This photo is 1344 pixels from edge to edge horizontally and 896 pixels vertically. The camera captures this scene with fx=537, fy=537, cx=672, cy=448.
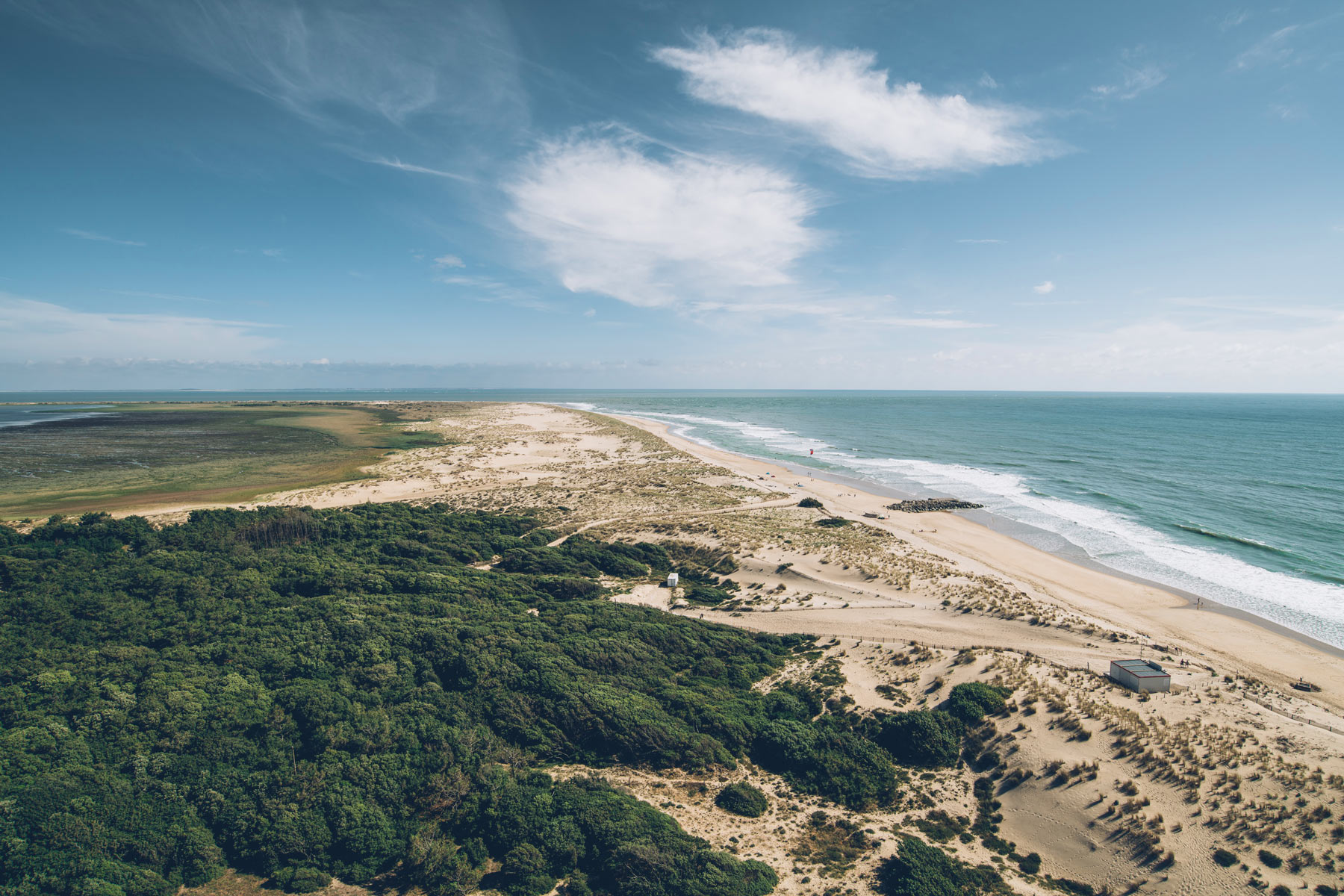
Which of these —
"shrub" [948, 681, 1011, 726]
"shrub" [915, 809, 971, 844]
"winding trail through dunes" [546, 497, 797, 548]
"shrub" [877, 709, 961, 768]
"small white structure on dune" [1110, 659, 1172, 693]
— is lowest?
"shrub" [915, 809, 971, 844]

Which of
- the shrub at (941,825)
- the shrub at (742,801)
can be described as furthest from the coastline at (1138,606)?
the shrub at (941,825)

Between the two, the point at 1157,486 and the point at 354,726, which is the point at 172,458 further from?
the point at 1157,486

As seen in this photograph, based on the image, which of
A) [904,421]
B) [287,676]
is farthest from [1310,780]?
[904,421]

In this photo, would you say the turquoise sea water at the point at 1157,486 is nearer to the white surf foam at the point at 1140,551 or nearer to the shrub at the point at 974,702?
the white surf foam at the point at 1140,551

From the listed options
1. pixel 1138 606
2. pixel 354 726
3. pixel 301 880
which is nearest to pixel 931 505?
pixel 1138 606

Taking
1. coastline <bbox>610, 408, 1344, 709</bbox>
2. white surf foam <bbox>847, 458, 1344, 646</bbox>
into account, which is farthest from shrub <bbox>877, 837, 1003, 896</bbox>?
white surf foam <bbox>847, 458, 1344, 646</bbox>

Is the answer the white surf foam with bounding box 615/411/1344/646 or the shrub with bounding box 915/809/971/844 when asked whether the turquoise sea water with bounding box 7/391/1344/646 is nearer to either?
the white surf foam with bounding box 615/411/1344/646
